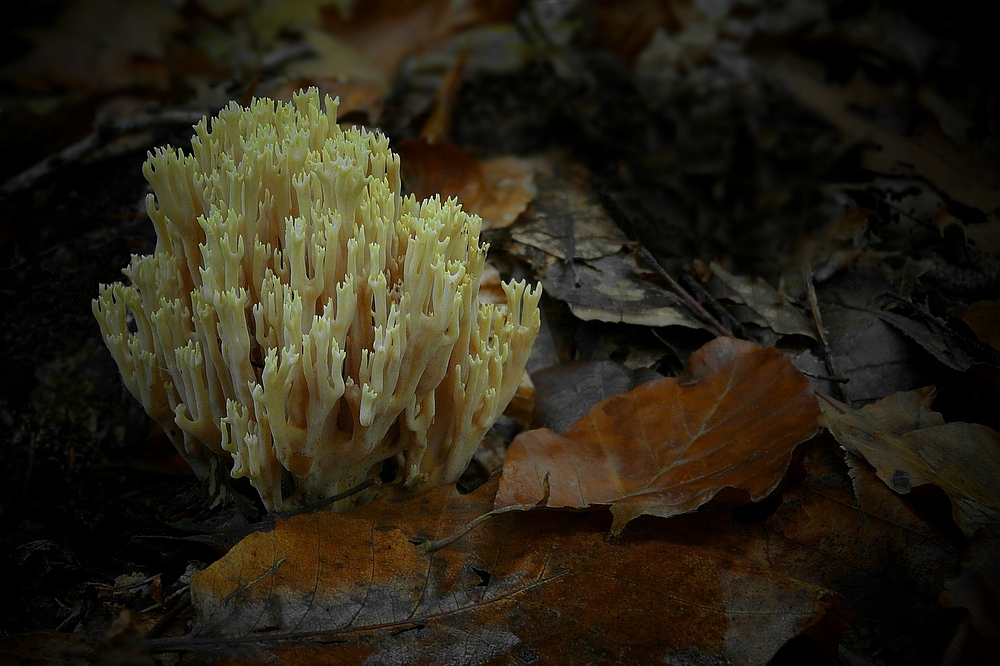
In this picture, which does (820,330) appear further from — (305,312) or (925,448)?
(305,312)

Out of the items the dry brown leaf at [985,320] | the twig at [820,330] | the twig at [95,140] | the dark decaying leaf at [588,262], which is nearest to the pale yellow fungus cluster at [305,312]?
the dark decaying leaf at [588,262]

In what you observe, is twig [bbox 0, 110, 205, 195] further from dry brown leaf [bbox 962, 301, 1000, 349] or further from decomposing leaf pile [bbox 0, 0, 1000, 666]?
dry brown leaf [bbox 962, 301, 1000, 349]

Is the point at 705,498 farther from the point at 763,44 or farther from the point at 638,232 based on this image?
the point at 763,44

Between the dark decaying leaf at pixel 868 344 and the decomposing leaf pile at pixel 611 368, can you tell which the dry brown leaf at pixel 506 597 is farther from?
the dark decaying leaf at pixel 868 344

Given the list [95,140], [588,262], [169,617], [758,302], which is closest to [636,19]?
[588,262]

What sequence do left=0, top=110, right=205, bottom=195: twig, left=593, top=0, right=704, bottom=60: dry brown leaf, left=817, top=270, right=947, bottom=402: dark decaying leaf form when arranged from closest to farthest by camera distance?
left=817, top=270, right=947, bottom=402: dark decaying leaf → left=0, top=110, right=205, bottom=195: twig → left=593, top=0, right=704, bottom=60: dry brown leaf

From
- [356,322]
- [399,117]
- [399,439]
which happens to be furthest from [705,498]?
[399,117]

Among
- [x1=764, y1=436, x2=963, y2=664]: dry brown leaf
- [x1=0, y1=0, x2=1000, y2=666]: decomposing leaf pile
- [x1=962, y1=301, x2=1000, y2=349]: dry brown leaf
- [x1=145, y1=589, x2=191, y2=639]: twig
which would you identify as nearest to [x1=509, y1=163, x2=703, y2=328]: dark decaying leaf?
[x1=0, y1=0, x2=1000, y2=666]: decomposing leaf pile
